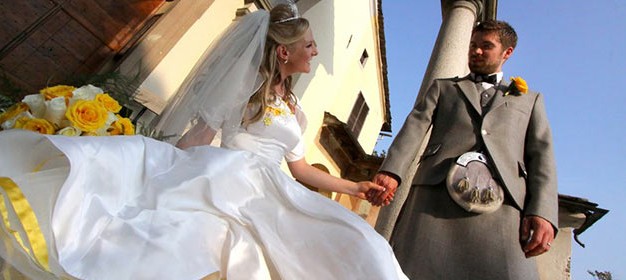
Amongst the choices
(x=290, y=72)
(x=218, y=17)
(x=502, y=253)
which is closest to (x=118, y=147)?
(x=290, y=72)

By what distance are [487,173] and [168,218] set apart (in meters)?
1.69

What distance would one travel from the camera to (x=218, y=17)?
6.50 meters

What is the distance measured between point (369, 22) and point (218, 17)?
→ 827 centimetres

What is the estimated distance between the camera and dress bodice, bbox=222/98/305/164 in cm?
266

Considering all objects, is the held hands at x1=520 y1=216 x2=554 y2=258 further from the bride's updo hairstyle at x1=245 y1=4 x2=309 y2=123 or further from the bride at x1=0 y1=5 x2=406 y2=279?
the bride's updo hairstyle at x1=245 y1=4 x2=309 y2=123

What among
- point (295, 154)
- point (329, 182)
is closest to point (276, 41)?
point (295, 154)

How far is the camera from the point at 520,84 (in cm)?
261

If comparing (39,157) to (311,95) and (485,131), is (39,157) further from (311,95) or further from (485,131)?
(311,95)

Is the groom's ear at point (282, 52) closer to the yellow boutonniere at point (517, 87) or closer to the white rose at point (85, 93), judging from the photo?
the white rose at point (85, 93)

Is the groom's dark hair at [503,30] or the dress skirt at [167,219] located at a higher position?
the groom's dark hair at [503,30]

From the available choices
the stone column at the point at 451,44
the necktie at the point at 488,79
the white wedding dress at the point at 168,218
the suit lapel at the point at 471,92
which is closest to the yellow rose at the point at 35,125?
the white wedding dress at the point at 168,218

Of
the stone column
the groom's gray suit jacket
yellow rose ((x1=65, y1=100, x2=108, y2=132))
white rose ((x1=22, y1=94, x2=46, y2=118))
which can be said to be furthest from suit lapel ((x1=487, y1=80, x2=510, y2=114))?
white rose ((x1=22, y1=94, x2=46, y2=118))

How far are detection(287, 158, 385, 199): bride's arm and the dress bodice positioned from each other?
16 centimetres

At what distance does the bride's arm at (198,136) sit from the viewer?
97.0 inches
